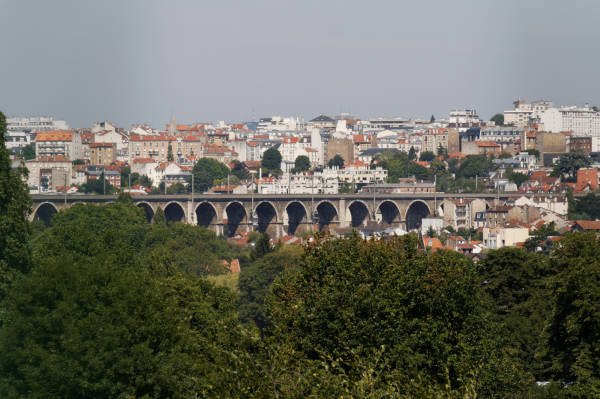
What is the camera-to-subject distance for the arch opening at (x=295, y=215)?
12100 centimetres

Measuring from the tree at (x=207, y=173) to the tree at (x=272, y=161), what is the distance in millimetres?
11686

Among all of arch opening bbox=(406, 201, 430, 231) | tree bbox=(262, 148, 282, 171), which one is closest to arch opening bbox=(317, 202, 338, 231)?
arch opening bbox=(406, 201, 430, 231)

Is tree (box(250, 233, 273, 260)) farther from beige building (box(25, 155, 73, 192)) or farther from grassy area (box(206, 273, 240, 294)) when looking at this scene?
beige building (box(25, 155, 73, 192))

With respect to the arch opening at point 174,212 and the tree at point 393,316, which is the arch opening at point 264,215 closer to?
the arch opening at point 174,212

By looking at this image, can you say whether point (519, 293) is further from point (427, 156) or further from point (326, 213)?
point (427, 156)

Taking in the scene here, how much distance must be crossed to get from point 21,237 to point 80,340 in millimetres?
9826

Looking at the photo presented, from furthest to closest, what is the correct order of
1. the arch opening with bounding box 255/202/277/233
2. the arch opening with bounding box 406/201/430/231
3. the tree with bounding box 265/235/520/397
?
1. the arch opening with bounding box 406/201/430/231
2. the arch opening with bounding box 255/202/277/233
3. the tree with bounding box 265/235/520/397

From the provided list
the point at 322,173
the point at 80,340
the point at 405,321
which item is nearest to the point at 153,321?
the point at 80,340

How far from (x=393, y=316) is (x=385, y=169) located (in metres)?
136

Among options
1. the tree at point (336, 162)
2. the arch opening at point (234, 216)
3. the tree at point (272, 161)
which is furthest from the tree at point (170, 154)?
the arch opening at point (234, 216)

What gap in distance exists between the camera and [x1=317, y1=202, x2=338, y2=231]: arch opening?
4808 inches

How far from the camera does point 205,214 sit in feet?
382

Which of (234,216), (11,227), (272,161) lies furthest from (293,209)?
(11,227)

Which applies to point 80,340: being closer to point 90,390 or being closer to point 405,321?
point 90,390
